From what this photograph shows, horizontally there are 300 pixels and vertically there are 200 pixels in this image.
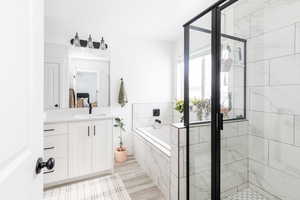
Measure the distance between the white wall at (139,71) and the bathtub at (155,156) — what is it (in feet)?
1.41

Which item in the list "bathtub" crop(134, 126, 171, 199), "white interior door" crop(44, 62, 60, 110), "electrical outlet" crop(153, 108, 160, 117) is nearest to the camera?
"bathtub" crop(134, 126, 171, 199)

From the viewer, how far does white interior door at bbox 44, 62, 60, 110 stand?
2.46 metres

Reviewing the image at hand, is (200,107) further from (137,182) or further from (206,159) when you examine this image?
(137,182)

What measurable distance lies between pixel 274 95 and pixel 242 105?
257mm

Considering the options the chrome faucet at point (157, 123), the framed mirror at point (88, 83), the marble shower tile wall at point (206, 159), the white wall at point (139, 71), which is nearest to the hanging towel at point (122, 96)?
the white wall at point (139, 71)

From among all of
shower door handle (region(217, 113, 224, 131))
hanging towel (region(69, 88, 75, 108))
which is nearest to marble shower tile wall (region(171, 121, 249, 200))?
shower door handle (region(217, 113, 224, 131))

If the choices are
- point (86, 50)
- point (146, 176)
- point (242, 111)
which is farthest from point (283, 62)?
point (86, 50)

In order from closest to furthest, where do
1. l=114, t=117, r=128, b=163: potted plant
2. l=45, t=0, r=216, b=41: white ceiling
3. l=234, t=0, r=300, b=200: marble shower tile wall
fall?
1. l=234, t=0, r=300, b=200: marble shower tile wall
2. l=45, t=0, r=216, b=41: white ceiling
3. l=114, t=117, r=128, b=163: potted plant

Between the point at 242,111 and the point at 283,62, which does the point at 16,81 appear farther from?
the point at 283,62

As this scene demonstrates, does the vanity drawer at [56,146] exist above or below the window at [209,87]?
below

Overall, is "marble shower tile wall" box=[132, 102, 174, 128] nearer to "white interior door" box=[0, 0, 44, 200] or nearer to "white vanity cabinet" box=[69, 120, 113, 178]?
"white vanity cabinet" box=[69, 120, 113, 178]

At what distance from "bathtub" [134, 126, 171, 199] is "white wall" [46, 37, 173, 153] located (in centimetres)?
43

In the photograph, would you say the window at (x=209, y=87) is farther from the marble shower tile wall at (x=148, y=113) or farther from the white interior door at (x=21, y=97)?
the marble shower tile wall at (x=148, y=113)

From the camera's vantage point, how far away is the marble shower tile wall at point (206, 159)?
4.83ft
